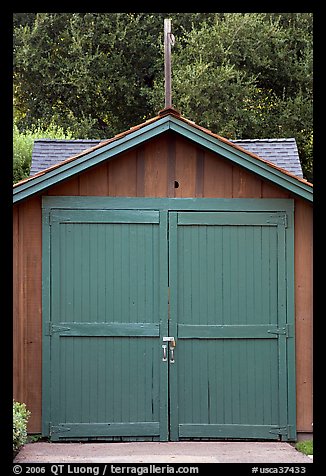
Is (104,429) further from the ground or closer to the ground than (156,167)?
closer to the ground

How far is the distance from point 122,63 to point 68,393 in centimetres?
1641

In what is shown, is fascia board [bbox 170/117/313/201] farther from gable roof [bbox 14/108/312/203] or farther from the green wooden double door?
the green wooden double door

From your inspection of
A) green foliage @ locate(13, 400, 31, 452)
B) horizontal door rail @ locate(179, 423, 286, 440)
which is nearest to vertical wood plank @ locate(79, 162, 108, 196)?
green foliage @ locate(13, 400, 31, 452)

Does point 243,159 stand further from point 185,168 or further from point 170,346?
point 170,346

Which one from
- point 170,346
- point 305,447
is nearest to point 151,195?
point 170,346

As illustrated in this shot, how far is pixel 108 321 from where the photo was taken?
28.4 ft

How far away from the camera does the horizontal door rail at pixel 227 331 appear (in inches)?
340

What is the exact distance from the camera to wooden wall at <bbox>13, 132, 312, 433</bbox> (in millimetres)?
8648

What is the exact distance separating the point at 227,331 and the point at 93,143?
347 cm

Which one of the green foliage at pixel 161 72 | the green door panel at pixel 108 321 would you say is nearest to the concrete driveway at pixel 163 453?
the green door panel at pixel 108 321

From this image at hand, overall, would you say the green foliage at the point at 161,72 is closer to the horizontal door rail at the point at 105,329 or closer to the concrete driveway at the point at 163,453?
the horizontal door rail at the point at 105,329

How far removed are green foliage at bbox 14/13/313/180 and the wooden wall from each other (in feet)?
43.7

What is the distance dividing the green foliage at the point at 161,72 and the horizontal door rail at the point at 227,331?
1379 cm
